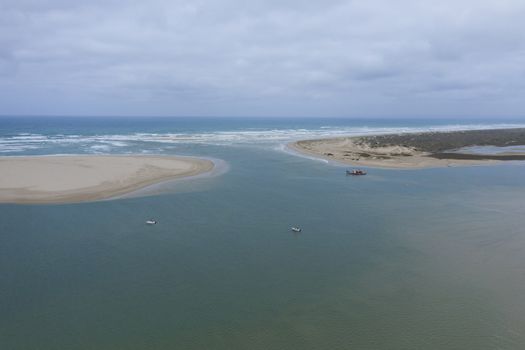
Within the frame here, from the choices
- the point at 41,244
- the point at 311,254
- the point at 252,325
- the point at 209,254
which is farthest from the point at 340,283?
the point at 41,244

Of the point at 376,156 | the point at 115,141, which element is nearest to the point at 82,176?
the point at 376,156

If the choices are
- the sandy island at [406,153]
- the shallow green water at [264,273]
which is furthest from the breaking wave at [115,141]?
the shallow green water at [264,273]

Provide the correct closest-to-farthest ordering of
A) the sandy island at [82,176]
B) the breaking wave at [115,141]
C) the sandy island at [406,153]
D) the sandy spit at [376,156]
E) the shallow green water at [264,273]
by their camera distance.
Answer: the shallow green water at [264,273] → the sandy island at [82,176] → the sandy spit at [376,156] → the sandy island at [406,153] → the breaking wave at [115,141]

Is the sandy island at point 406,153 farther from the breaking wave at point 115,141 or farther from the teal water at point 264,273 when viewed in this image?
the teal water at point 264,273

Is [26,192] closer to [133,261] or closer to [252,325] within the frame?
[133,261]

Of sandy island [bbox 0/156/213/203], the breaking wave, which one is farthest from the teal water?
the breaking wave
